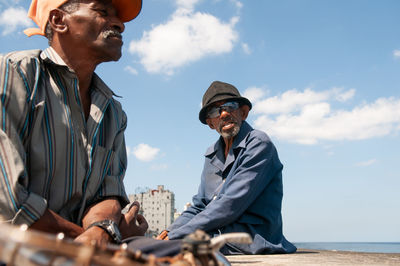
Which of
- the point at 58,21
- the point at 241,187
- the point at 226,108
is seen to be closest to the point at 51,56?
the point at 58,21

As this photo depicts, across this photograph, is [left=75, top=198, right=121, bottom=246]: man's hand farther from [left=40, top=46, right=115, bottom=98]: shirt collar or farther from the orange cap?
the orange cap

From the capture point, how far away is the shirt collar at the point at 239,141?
14.1ft

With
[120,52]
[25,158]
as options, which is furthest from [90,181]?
[120,52]

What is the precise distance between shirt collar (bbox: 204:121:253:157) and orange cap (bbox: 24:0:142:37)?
2115 mm

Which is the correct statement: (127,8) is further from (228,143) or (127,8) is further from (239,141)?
(228,143)

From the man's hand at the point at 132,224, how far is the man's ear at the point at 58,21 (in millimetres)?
1203

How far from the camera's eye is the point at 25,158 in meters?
1.66

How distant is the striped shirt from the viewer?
1.58 metres

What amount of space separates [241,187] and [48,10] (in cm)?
243

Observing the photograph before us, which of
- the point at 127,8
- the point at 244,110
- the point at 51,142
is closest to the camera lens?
the point at 51,142

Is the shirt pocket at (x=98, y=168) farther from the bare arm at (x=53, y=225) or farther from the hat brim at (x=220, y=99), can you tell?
the hat brim at (x=220, y=99)

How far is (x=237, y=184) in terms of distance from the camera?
3.84 meters

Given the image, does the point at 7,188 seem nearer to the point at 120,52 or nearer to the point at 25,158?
the point at 25,158

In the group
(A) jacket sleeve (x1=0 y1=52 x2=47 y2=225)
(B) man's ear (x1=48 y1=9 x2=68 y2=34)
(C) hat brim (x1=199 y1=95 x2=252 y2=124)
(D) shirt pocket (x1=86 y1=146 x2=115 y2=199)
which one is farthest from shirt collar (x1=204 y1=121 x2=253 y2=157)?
(A) jacket sleeve (x1=0 y1=52 x2=47 y2=225)
